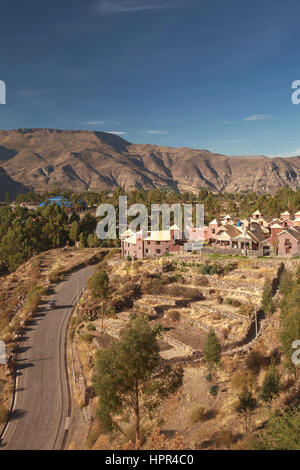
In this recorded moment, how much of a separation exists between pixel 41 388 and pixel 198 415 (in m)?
13.9

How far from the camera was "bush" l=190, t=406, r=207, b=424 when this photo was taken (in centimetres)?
2018

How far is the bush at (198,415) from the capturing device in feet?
66.2

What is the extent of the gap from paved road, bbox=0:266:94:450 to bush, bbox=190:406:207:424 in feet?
28.8

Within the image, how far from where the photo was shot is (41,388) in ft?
86.3

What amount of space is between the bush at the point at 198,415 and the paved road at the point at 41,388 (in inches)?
346

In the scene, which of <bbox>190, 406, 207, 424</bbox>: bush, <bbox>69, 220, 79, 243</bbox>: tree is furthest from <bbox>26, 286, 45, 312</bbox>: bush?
<bbox>69, 220, 79, 243</bbox>: tree

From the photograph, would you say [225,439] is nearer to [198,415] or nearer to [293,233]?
[198,415]

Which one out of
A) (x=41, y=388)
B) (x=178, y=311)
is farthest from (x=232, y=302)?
(x=41, y=388)

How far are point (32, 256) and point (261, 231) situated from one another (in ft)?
180

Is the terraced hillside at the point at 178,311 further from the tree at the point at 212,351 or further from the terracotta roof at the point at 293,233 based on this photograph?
the terracotta roof at the point at 293,233

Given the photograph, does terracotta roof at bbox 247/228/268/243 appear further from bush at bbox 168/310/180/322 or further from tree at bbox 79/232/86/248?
tree at bbox 79/232/86/248
